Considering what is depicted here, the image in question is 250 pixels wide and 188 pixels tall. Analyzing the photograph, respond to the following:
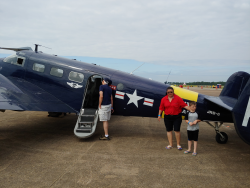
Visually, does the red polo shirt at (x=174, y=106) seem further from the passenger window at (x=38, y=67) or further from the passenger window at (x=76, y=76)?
the passenger window at (x=38, y=67)

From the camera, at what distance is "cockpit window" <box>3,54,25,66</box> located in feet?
24.3

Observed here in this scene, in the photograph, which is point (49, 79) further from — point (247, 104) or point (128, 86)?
point (247, 104)

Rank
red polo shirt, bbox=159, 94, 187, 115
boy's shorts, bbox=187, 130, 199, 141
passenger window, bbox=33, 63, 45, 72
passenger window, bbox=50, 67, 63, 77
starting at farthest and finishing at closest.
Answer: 1. passenger window, bbox=33, 63, 45, 72
2. passenger window, bbox=50, 67, 63, 77
3. red polo shirt, bbox=159, 94, 187, 115
4. boy's shorts, bbox=187, 130, 199, 141

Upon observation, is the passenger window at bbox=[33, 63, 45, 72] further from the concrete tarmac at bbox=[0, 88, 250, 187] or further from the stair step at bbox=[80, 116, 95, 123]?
the stair step at bbox=[80, 116, 95, 123]

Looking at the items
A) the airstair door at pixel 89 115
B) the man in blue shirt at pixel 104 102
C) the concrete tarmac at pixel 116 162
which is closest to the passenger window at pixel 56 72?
the airstair door at pixel 89 115

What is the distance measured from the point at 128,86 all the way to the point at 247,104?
3.62 meters

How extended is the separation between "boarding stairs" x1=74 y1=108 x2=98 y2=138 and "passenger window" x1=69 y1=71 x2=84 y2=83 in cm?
121

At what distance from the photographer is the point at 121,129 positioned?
7.71 m

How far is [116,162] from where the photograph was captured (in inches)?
175

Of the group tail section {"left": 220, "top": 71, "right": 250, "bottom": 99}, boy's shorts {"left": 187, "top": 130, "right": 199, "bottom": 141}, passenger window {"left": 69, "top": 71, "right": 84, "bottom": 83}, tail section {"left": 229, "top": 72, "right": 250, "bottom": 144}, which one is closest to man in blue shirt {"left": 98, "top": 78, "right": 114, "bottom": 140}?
passenger window {"left": 69, "top": 71, "right": 84, "bottom": 83}

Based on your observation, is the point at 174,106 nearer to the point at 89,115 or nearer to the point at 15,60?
the point at 89,115

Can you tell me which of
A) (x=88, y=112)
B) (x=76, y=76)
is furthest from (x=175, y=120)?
(x=76, y=76)

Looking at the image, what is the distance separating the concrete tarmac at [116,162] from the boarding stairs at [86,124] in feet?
0.99

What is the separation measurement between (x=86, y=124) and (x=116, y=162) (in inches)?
84.8
